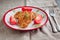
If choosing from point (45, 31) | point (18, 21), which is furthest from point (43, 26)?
point (18, 21)

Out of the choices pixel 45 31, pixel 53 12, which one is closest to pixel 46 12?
pixel 53 12

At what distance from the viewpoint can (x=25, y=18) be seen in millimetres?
868

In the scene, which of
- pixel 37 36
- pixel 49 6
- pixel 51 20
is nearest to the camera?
pixel 37 36

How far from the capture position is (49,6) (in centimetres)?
107

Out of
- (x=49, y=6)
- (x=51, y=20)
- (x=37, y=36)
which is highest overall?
(x=49, y=6)

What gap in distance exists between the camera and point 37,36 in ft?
2.75

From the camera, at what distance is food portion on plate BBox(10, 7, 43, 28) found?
0.85 metres

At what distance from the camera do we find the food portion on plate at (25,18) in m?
0.85

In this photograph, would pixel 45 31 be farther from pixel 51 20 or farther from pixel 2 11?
pixel 2 11

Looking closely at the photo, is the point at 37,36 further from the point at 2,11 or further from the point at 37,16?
the point at 2,11

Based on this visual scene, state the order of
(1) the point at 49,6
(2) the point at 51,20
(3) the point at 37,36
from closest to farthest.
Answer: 1. (3) the point at 37,36
2. (2) the point at 51,20
3. (1) the point at 49,6

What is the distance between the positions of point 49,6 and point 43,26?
0.22 meters

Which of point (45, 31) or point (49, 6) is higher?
point (49, 6)

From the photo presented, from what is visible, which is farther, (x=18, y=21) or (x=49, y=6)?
(x=49, y=6)
